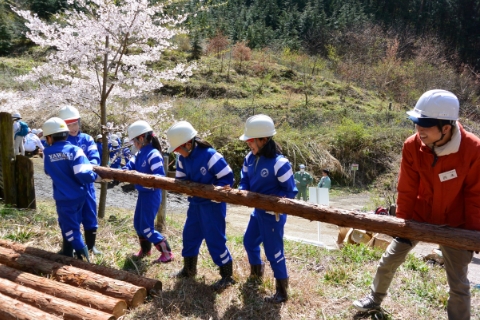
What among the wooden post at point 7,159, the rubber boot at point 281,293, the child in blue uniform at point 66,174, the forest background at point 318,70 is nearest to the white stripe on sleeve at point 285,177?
the rubber boot at point 281,293

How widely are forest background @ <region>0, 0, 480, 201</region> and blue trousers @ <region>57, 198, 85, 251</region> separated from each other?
5101 millimetres

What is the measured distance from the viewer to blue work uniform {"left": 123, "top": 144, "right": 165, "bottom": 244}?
4.94m

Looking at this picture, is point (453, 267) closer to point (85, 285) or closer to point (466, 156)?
point (466, 156)

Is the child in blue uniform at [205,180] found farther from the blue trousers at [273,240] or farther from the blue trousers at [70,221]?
the blue trousers at [70,221]

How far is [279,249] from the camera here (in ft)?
13.1

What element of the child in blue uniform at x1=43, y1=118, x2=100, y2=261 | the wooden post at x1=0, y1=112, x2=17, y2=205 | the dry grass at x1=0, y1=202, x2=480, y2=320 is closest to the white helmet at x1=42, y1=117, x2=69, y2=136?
the child in blue uniform at x1=43, y1=118, x2=100, y2=261

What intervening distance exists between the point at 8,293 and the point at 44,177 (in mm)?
9709

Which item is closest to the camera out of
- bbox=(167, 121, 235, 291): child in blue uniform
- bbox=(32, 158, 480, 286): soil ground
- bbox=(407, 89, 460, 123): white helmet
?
bbox=(407, 89, 460, 123): white helmet

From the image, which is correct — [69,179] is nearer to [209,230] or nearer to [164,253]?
[164,253]

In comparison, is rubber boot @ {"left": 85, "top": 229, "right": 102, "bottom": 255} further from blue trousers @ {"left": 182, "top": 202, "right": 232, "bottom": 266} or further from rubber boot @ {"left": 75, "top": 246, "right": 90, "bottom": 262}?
blue trousers @ {"left": 182, "top": 202, "right": 232, "bottom": 266}

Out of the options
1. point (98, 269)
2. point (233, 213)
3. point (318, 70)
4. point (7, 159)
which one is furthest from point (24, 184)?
point (318, 70)

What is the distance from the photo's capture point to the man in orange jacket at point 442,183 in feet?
9.80

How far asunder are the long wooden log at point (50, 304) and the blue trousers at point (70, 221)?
0.89 meters

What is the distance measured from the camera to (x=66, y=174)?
15.1 feet
